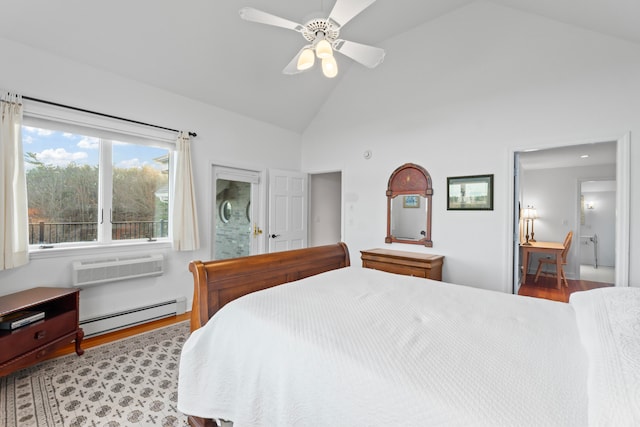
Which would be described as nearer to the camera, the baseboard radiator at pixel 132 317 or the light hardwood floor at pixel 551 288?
the baseboard radiator at pixel 132 317

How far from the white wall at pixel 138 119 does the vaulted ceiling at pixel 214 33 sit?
0.13m

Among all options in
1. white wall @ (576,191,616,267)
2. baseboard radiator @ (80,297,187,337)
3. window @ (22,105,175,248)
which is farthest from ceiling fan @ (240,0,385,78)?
white wall @ (576,191,616,267)

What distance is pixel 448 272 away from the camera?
11.7 feet

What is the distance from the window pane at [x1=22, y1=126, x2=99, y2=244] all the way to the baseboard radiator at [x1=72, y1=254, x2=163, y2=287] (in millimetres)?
328

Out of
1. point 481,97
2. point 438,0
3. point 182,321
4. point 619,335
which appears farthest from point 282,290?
point 438,0

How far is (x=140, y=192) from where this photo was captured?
135 inches

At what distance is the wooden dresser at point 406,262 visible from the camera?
3.35 metres

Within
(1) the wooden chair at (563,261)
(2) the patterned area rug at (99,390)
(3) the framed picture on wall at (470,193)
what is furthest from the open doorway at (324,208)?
(1) the wooden chair at (563,261)

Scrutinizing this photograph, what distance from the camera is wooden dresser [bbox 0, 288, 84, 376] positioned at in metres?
2.03

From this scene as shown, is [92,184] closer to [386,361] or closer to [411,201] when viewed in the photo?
[386,361]

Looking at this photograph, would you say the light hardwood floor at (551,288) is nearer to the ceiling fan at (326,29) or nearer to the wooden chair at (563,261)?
the wooden chair at (563,261)

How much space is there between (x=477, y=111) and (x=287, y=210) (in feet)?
9.80

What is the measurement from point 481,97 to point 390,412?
3541mm

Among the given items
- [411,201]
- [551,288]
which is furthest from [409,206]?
[551,288]
